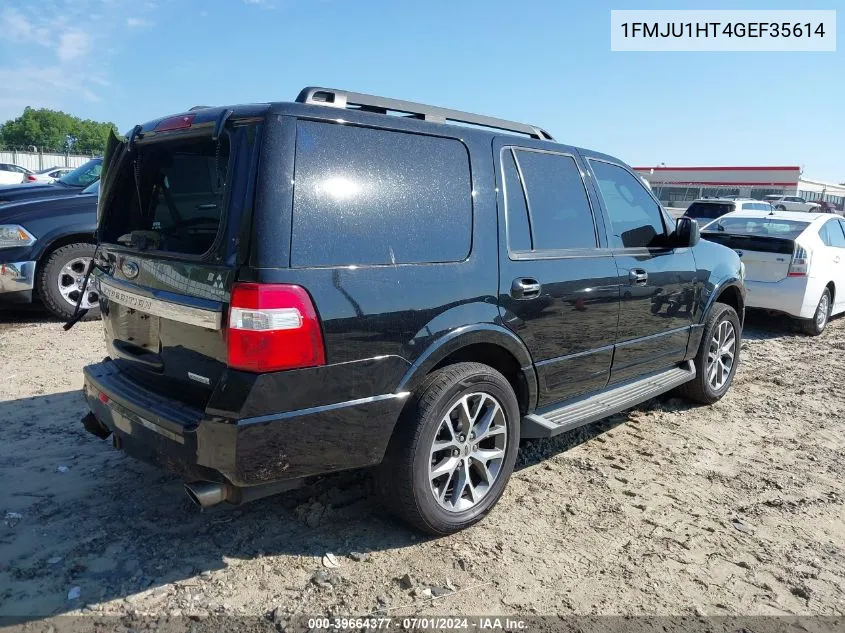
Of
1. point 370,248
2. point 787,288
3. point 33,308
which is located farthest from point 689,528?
point 33,308

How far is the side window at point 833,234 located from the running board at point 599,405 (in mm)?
5032

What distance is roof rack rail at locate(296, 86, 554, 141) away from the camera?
2766 millimetres

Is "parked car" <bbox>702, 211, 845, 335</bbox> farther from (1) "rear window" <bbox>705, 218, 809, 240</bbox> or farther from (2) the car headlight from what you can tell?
(2) the car headlight

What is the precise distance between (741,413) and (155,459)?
4.47 meters

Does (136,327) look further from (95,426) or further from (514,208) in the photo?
(514,208)

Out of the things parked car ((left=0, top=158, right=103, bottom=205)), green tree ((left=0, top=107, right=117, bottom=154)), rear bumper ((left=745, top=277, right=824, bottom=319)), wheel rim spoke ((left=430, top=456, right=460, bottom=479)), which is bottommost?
wheel rim spoke ((left=430, top=456, right=460, bottom=479))

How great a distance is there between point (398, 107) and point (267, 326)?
1.34m

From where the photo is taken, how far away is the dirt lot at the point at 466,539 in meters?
2.65

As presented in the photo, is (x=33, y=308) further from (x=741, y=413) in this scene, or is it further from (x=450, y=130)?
(x=741, y=413)

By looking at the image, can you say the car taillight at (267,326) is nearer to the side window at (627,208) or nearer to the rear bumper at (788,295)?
the side window at (627,208)

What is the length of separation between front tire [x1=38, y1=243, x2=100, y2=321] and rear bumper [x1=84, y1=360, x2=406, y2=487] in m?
4.38

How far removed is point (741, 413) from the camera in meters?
5.16

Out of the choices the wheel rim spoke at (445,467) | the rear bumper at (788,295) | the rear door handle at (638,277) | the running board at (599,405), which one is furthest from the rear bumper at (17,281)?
the rear bumper at (788,295)

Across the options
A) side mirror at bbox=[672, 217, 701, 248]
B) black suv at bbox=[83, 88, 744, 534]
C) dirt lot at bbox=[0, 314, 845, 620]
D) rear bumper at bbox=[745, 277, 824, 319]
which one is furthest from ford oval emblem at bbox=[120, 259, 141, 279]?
rear bumper at bbox=[745, 277, 824, 319]
